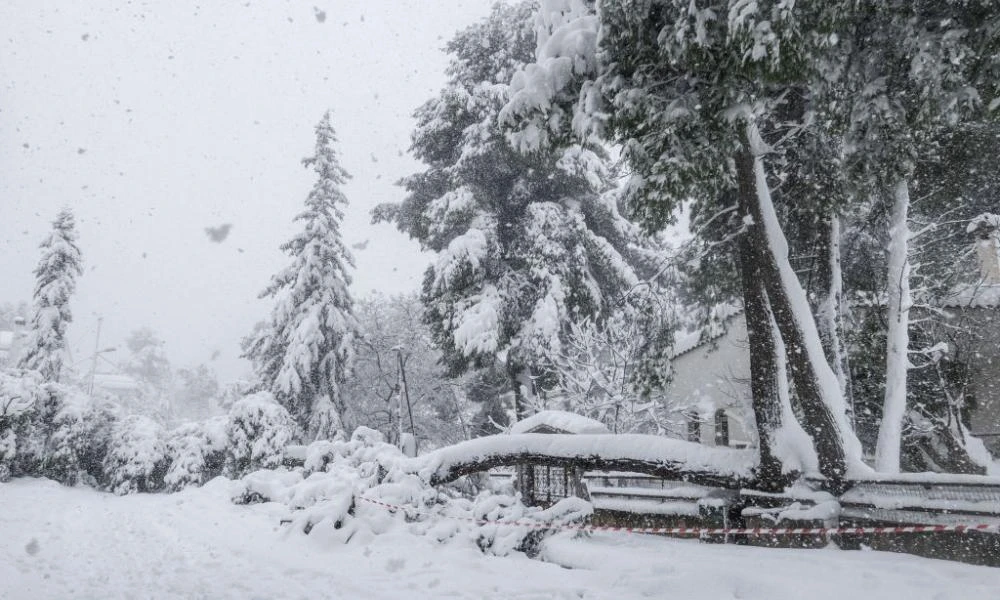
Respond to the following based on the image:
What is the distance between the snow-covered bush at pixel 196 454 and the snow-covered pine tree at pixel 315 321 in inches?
200

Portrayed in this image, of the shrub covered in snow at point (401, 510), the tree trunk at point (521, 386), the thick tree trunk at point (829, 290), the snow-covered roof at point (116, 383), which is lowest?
the shrub covered in snow at point (401, 510)

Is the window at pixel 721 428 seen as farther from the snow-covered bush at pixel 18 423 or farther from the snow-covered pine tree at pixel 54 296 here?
the snow-covered pine tree at pixel 54 296

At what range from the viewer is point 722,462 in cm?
843

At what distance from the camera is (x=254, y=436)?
57.5 ft

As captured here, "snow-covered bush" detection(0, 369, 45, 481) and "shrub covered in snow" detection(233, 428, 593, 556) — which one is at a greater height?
"snow-covered bush" detection(0, 369, 45, 481)

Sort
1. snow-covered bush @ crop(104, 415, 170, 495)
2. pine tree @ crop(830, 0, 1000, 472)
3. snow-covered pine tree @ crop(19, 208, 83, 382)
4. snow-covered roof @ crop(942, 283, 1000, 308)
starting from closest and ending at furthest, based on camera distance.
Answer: pine tree @ crop(830, 0, 1000, 472) < snow-covered roof @ crop(942, 283, 1000, 308) < snow-covered bush @ crop(104, 415, 170, 495) < snow-covered pine tree @ crop(19, 208, 83, 382)

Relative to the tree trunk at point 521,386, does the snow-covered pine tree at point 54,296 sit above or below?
above

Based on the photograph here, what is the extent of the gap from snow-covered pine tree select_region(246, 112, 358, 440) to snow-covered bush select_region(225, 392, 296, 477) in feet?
17.2

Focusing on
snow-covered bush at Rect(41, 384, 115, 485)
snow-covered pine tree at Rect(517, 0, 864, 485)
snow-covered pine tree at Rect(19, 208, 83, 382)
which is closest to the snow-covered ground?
snow-covered pine tree at Rect(517, 0, 864, 485)

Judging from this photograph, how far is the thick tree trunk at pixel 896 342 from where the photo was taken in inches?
429

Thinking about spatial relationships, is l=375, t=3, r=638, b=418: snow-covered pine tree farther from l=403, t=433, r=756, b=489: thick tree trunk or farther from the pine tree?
the pine tree

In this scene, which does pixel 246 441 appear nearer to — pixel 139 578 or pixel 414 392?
pixel 139 578

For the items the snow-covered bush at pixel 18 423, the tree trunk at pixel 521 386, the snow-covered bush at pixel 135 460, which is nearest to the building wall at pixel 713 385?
the tree trunk at pixel 521 386

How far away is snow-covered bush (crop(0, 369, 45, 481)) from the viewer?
16.3m
